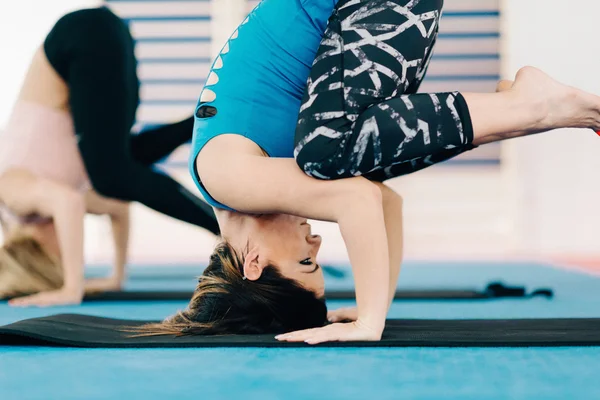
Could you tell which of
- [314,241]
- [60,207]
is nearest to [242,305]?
[314,241]

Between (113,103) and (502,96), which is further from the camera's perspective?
(113,103)

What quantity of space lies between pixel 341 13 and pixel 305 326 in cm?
70

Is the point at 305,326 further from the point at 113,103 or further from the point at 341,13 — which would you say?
the point at 113,103

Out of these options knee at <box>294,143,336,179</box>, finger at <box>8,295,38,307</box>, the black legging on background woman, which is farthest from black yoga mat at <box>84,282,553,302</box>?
knee at <box>294,143,336,179</box>

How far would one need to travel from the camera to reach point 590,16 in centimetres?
521

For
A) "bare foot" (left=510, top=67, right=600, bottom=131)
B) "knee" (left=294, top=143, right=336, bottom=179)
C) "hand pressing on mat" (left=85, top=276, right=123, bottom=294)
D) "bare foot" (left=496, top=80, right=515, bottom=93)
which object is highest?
"bare foot" (left=496, top=80, right=515, bottom=93)

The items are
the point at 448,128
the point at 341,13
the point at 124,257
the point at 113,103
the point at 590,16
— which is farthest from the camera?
the point at 590,16

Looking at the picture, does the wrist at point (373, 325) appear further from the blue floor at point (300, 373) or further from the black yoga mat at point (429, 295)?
the black yoga mat at point (429, 295)

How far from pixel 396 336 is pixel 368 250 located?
0.71 feet

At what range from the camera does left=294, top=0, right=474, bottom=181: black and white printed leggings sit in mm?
1438

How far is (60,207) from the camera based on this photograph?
253 centimetres

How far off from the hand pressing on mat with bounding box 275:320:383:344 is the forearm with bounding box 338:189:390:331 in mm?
37

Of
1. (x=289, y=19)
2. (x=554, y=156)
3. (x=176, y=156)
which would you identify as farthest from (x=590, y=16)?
(x=289, y=19)

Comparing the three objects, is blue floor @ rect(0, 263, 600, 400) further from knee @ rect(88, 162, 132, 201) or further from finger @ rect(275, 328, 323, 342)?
knee @ rect(88, 162, 132, 201)
